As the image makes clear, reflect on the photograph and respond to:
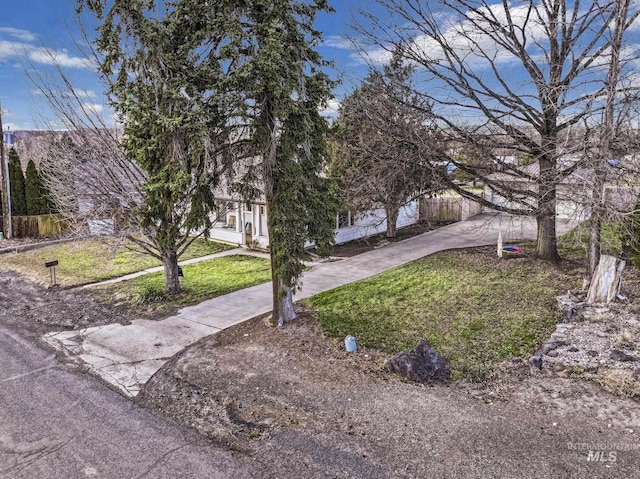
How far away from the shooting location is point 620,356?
654 cm

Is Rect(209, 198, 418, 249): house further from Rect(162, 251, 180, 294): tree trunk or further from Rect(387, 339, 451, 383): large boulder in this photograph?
Rect(387, 339, 451, 383): large boulder

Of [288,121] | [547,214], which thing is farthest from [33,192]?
[547,214]

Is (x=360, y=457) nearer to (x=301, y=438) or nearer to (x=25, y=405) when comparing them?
(x=301, y=438)

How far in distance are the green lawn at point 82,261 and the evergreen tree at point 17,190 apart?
348 centimetres

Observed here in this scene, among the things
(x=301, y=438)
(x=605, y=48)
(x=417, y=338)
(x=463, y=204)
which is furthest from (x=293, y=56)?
(x=463, y=204)

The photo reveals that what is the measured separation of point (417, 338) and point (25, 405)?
623cm

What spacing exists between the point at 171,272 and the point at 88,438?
6090mm

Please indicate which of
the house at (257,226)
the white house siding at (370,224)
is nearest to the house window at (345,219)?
the house at (257,226)

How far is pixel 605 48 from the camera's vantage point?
10.6 metres

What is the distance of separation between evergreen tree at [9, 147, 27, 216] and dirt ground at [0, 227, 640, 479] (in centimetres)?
1625

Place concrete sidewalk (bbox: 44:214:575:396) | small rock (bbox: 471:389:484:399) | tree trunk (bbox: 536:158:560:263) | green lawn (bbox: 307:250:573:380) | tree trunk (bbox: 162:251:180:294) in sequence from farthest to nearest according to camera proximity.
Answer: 1. tree trunk (bbox: 162:251:180:294)
2. tree trunk (bbox: 536:158:560:263)
3. green lawn (bbox: 307:250:573:380)
4. concrete sidewalk (bbox: 44:214:575:396)
5. small rock (bbox: 471:389:484:399)

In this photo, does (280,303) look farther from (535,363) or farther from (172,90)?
(535,363)

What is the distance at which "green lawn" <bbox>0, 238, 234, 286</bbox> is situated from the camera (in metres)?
13.3

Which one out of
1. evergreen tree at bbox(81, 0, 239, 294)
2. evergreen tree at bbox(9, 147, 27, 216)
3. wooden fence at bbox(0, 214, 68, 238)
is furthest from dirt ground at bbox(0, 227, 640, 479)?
evergreen tree at bbox(9, 147, 27, 216)
